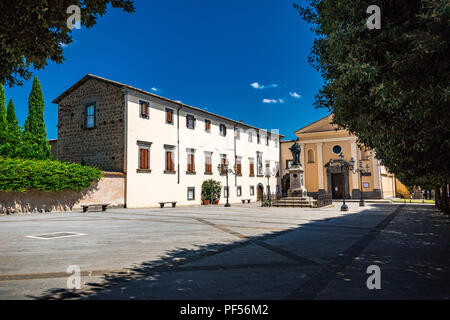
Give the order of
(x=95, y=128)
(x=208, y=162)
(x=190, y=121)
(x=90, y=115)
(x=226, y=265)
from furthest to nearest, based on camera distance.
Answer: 1. (x=208, y=162)
2. (x=190, y=121)
3. (x=90, y=115)
4. (x=95, y=128)
5. (x=226, y=265)

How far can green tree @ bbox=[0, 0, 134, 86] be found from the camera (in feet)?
13.0

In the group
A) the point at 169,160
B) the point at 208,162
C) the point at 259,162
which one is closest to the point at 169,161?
the point at 169,160

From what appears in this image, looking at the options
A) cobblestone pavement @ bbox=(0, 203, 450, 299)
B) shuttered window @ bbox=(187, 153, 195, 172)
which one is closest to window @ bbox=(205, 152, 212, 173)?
shuttered window @ bbox=(187, 153, 195, 172)

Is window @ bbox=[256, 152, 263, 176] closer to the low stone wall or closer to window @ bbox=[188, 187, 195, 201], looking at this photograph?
window @ bbox=[188, 187, 195, 201]

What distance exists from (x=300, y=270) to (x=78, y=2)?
5341 mm

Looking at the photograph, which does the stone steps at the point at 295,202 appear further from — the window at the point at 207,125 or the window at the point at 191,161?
the window at the point at 207,125

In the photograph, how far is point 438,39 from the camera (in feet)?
12.6

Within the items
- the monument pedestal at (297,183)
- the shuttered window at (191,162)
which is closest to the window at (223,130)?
the shuttered window at (191,162)

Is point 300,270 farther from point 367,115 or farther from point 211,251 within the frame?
point 367,115

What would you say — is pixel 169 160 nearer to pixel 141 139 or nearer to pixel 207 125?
pixel 141 139

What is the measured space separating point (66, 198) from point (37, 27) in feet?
59.1

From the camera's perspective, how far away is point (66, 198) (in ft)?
65.7
